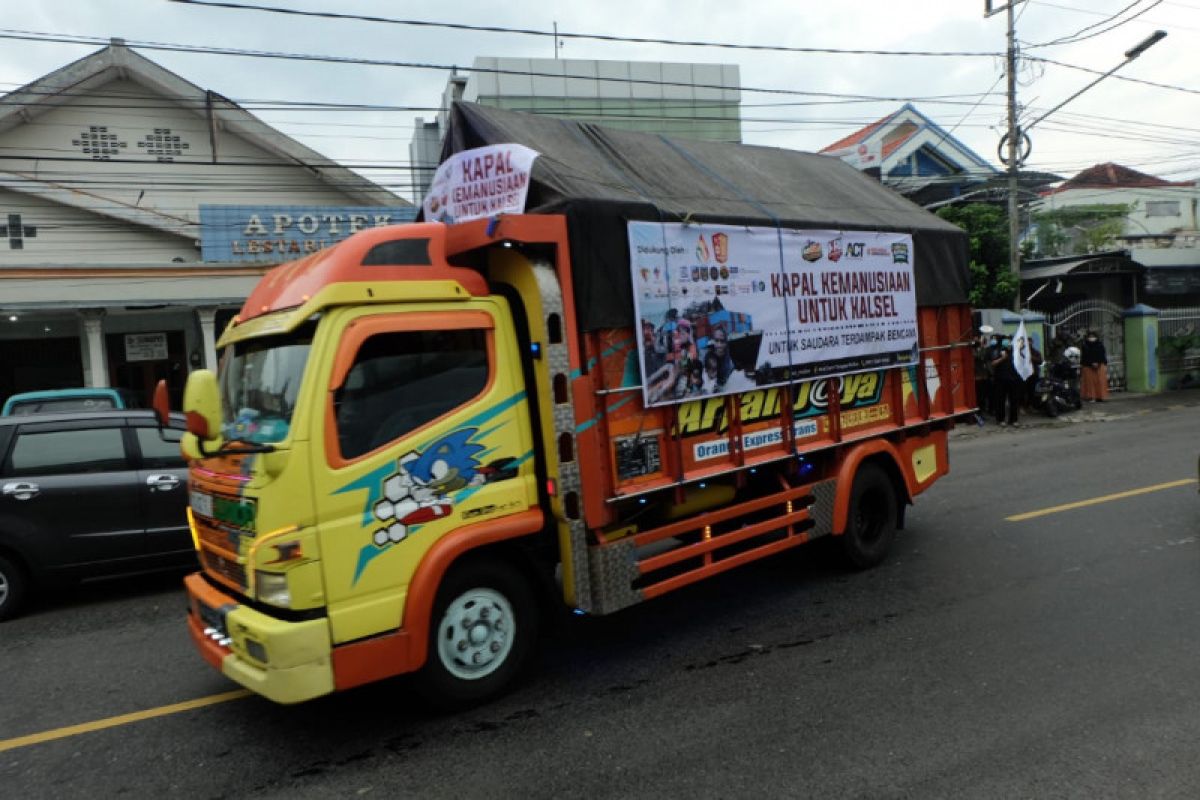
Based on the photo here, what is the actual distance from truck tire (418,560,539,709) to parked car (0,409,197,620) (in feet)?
12.2

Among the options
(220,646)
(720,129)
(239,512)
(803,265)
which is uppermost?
(720,129)

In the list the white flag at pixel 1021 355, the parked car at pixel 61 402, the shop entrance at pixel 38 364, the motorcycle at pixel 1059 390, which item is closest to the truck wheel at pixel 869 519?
the parked car at pixel 61 402

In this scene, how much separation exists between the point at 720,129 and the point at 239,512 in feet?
92.3

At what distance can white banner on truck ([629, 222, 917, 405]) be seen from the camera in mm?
4762

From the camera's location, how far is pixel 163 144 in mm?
18672

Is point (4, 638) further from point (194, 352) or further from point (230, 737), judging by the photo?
point (194, 352)

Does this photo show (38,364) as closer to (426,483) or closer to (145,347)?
(145,347)

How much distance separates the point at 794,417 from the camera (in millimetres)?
5633

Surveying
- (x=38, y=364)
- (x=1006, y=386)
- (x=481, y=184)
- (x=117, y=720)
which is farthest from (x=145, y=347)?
(x=1006, y=386)

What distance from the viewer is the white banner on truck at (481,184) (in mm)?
4496

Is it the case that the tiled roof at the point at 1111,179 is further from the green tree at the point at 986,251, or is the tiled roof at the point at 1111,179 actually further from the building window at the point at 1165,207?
the green tree at the point at 986,251

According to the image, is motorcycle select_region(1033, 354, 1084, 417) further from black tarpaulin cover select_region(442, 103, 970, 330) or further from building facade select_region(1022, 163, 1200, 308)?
black tarpaulin cover select_region(442, 103, 970, 330)

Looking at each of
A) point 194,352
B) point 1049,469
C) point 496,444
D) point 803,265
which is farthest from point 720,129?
point 496,444

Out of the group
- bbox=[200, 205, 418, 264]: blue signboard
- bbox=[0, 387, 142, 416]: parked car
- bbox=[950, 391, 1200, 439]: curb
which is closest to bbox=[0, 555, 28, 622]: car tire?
bbox=[0, 387, 142, 416]: parked car
